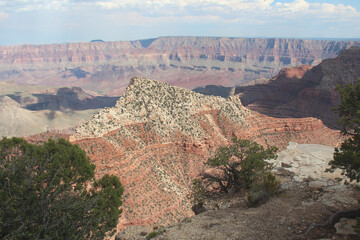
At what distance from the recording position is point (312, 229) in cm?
1455

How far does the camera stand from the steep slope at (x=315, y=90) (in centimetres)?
9925

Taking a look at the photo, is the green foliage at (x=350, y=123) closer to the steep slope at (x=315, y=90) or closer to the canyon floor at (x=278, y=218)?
the canyon floor at (x=278, y=218)

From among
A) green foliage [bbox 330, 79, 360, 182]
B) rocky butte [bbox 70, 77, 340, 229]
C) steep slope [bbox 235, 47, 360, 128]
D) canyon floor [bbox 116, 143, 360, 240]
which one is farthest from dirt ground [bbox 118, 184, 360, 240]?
steep slope [bbox 235, 47, 360, 128]

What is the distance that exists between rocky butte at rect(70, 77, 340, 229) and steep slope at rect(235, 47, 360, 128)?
118 ft

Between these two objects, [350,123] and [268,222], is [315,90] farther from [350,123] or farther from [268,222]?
[268,222]

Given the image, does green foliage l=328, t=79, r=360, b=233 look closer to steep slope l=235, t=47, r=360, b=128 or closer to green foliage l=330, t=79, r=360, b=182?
green foliage l=330, t=79, r=360, b=182

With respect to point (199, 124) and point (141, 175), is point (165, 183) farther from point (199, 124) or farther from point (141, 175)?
point (199, 124)

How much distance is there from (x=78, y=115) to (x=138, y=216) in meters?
148

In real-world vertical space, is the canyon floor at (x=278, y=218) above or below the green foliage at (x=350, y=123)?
below

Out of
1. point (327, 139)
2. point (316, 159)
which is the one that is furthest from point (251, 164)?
point (327, 139)

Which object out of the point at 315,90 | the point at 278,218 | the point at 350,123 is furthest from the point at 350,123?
the point at 315,90

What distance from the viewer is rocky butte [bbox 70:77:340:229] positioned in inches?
1425

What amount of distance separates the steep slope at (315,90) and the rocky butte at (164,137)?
3609 centimetres

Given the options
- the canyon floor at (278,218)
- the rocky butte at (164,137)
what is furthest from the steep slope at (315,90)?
the canyon floor at (278,218)
